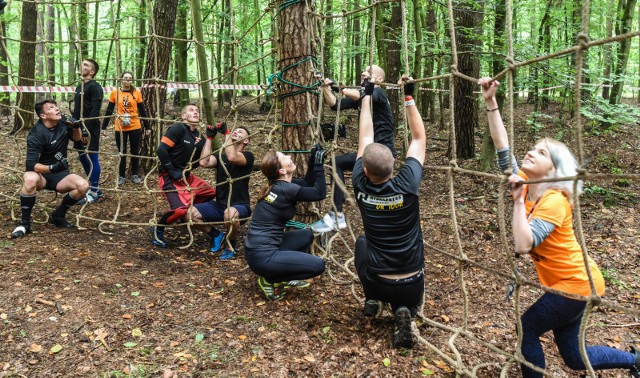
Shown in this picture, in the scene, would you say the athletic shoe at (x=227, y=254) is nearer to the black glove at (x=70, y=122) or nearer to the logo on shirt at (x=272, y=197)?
the logo on shirt at (x=272, y=197)

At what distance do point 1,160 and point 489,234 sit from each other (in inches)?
276

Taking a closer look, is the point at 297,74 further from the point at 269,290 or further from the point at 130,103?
the point at 130,103

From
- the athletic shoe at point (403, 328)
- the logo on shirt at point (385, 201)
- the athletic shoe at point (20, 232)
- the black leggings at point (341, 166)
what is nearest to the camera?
the logo on shirt at point (385, 201)

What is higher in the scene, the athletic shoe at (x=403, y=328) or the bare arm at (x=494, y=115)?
the bare arm at (x=494, y=115)

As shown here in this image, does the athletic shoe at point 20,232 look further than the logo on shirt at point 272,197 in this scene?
Yes

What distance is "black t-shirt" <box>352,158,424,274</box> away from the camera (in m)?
2.56

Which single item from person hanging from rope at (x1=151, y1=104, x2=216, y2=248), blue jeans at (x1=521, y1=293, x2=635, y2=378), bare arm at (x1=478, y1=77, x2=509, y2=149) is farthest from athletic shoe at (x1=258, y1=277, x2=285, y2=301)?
bare arm at (x1=478, y1=77, x2=509, y2=149)

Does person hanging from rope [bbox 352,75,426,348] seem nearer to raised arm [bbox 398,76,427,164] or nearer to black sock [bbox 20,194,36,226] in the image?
raised arm [bbox 398,76,427,164]

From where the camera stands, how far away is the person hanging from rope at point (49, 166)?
4.38 m

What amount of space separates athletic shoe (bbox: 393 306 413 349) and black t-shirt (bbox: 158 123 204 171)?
263 centimetres

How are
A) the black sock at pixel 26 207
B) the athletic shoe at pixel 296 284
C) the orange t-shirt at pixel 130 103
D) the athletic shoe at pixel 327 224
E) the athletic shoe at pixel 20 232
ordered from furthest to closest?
1. the orange t-shirt at pixel 130 103
2. the black sock at pixel 26 207
3. the athletic shoe at pixel 20 232
4. the athletic shoe at pixel 327 224
5. the athletic shoe at pixel 296 284

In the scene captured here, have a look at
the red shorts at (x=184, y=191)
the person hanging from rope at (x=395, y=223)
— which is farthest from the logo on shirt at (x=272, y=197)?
the red shorts at (x=184, y=191)

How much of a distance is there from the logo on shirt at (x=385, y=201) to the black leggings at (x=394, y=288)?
0.38m

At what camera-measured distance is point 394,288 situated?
2.69 meters
